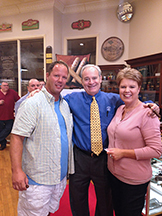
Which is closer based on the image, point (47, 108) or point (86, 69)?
point (47, 108)

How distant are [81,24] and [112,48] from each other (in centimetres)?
127

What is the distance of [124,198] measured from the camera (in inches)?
50.8

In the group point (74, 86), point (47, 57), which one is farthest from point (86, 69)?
point (47, 57)

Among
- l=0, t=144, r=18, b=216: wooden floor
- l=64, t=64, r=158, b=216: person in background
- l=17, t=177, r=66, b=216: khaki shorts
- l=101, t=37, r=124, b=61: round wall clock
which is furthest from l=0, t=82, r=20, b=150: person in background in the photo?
l=17, t=177, r=66, b=216: khaki shorts

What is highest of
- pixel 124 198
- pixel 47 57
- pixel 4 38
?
pixel 4 38

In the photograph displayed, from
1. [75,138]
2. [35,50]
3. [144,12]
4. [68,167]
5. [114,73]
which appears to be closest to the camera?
[68,167]

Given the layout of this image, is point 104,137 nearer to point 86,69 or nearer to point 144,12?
point 86,69

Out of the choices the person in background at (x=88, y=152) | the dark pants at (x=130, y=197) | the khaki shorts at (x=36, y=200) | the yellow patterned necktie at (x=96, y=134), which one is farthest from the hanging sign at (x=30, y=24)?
the dark pants at (x=130, y=197)

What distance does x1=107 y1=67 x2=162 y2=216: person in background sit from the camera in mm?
1164

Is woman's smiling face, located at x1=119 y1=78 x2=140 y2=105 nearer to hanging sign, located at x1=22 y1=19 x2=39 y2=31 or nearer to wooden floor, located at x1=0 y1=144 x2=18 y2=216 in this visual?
wooden floor, located at x1=0 y1=144 x2=18 y2=216

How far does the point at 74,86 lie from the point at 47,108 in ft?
11.8

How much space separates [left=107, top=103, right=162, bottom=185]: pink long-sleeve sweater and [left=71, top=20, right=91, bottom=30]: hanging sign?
14.6 ft

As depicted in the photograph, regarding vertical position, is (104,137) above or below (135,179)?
above

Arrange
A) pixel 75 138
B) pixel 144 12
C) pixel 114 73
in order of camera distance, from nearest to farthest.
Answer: pixel 75 138 → pixel 144 12 → pixel 114 73
